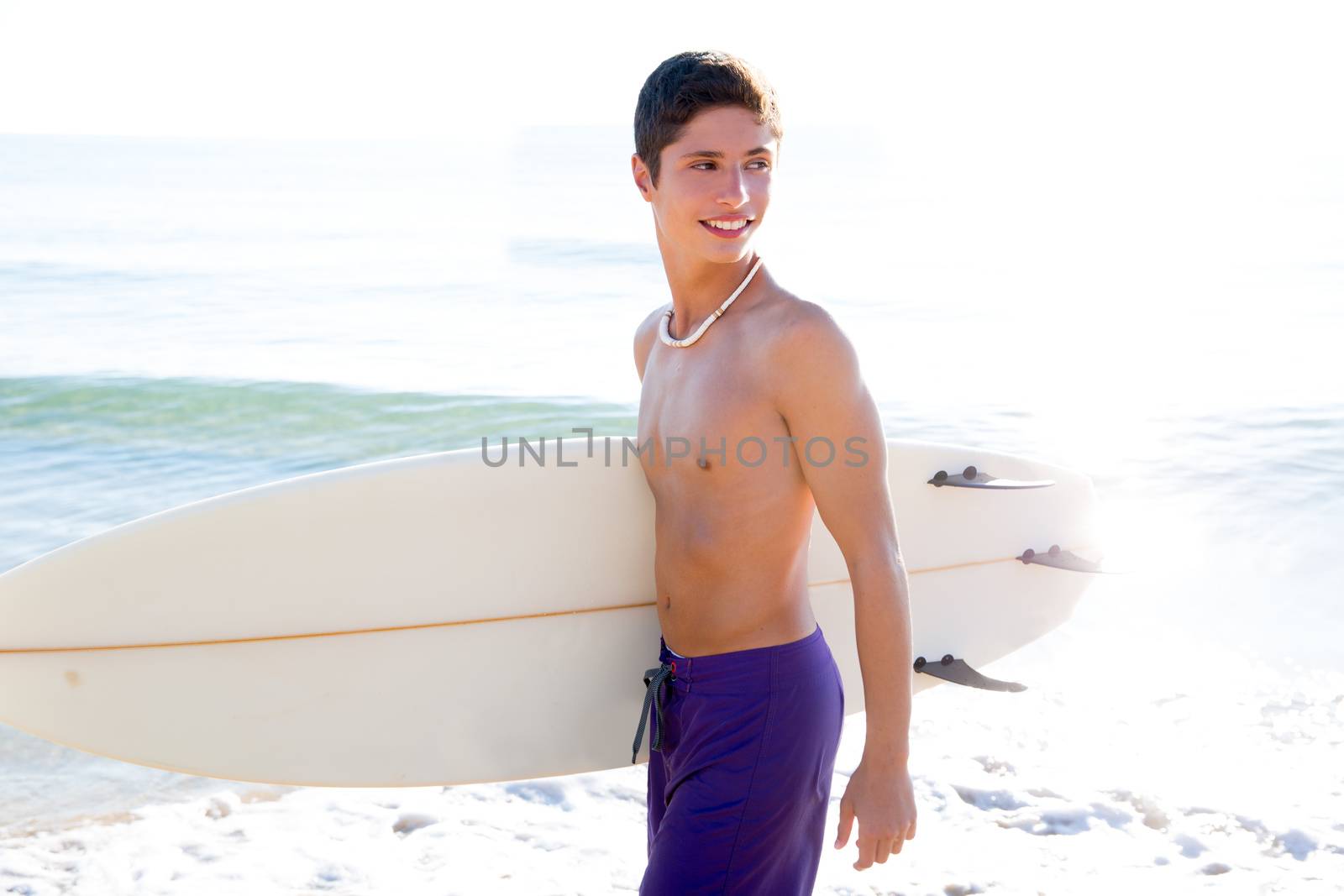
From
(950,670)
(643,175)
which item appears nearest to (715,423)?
Result: (643,175)

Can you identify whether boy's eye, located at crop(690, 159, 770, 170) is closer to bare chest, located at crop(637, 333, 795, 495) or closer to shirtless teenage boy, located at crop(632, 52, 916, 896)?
shirtless teenage boy, located at crop(632, 52, 916, 896)

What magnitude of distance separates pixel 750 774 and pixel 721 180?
0.81 meters

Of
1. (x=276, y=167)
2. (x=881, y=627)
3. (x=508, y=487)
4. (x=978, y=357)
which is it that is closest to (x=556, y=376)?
(x=978, y=357)

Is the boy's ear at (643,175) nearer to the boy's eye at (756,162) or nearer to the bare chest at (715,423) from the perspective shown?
the boy's eye at (756,162)

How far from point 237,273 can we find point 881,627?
16.1 meters

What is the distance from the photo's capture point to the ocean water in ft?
10.1

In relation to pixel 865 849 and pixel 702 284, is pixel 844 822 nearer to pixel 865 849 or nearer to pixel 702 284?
pixel 865 849

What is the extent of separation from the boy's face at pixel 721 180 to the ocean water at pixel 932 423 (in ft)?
4.97

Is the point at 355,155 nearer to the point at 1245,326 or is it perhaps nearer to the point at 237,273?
the point at 237,273

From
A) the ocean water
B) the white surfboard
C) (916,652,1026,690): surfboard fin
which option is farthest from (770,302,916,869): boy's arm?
the ocean water

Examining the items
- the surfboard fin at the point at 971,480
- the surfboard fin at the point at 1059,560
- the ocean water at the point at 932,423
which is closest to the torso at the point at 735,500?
the surfboard fin at the point at 971,480

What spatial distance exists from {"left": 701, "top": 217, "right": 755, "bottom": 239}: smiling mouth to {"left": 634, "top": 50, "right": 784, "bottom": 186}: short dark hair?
0.14 m

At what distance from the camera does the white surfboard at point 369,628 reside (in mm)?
2260

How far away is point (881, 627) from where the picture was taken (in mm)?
1520
